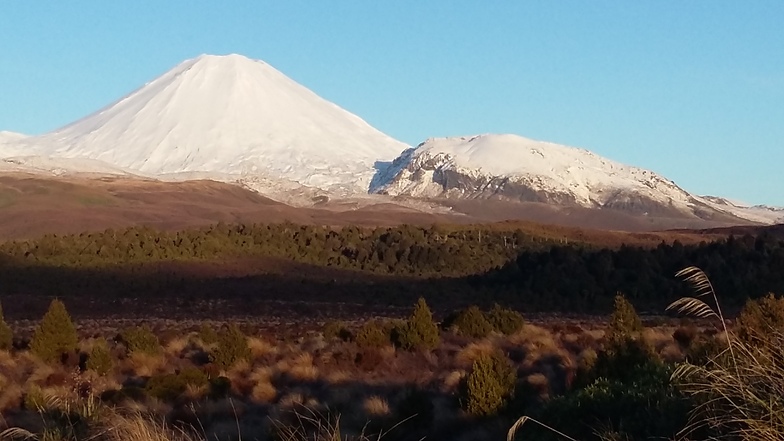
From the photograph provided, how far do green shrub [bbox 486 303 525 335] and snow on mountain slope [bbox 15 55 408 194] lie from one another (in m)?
89.2

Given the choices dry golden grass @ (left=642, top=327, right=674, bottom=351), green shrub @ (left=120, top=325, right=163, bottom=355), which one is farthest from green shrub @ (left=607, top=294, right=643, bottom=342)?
green shrub @ (left=120, top=325, right=163, bottom=355)

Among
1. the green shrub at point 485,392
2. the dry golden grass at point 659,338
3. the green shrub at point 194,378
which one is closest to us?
A: the green shrub at point 485,392

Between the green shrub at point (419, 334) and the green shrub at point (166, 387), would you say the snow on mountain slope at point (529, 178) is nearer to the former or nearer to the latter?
the green shrub at point (419, 334)

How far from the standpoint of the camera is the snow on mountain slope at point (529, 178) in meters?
111

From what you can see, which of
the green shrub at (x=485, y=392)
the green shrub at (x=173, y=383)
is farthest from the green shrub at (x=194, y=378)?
the green shrub at (x=485, y=392)

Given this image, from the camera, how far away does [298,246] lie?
4453cm

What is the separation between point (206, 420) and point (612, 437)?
512 centimetres

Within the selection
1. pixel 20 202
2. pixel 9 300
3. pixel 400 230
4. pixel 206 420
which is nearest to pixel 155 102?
pixel 20 202

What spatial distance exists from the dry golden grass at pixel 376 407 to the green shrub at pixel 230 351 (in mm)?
4808

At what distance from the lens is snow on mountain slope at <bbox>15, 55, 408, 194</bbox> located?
12256 cm

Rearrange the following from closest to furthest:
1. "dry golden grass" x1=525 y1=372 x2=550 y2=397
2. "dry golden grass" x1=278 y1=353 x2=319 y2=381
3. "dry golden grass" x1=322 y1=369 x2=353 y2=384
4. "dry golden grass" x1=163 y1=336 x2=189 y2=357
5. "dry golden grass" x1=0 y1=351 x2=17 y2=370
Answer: "dry golden grass" x1=525 y1=372 x2=550 y2=397, "dry golden grass" x1=322 y1=369 x2=353 y2=384, "dry golden grass" x1=278 y1=353 x2=319 y2=381, "dry golden grass" x1=0 y1=351 x2=17 y2=370, "dry golden grass" x1=163 y1=336 x2=189 y2=357

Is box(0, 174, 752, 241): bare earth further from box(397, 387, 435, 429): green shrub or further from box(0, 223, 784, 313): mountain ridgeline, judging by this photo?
box(397, 387, 435, 429): green shrub

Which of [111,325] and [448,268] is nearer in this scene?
[111,325]

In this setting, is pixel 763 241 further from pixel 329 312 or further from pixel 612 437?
pixel 612 437
